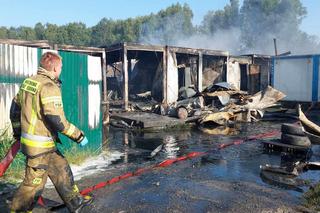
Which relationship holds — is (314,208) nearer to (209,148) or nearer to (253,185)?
(253,185)

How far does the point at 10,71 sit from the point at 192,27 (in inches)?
2464

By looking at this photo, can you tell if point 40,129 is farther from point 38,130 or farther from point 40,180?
point 40,180

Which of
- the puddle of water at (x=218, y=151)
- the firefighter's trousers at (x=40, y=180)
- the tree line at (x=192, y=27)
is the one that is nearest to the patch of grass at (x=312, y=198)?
the puddle of water at (x=218, y=151)

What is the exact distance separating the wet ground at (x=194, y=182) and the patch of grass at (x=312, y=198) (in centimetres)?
13

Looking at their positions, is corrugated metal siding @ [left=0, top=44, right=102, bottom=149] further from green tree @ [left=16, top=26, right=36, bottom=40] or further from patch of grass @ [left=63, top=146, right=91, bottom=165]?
green tree @ [left=16, top=26, right=36, bottom=40]

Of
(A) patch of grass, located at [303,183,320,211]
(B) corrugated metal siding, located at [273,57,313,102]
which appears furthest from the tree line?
(A) patch of grass, located at [303,183,320,211]

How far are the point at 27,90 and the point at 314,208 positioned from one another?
395 centimetres

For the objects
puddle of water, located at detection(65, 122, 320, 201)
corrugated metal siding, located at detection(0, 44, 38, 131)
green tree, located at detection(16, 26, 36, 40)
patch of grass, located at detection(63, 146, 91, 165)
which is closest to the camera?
corrugated metal siding, located at detection(0, 44, 38, 131)

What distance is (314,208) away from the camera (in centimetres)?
454

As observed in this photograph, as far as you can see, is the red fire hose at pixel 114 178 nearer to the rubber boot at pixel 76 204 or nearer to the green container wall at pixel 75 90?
the rubber boot at pixel 76 204

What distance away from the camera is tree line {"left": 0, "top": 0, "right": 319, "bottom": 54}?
54.6m

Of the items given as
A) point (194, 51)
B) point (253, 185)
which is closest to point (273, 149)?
point (253, 185)

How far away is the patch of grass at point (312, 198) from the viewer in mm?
4630

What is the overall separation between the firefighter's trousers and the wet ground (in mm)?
777
